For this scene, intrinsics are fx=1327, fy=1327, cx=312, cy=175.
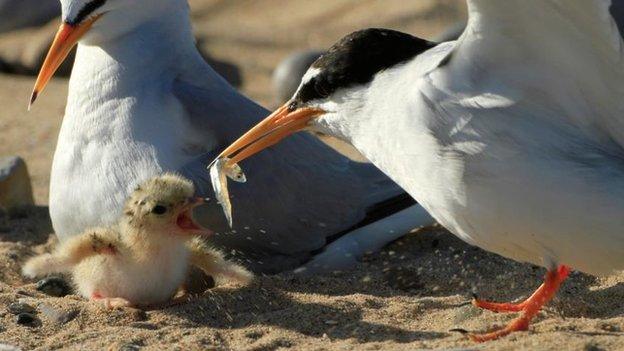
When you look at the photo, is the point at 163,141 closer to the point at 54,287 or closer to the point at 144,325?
the point at 54,287

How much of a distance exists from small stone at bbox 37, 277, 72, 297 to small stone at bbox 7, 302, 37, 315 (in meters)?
0.56

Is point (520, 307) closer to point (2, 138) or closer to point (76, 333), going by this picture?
point (76, 333)

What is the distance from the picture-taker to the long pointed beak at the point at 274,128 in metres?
4.76

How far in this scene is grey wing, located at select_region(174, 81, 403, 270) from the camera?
5.64 m

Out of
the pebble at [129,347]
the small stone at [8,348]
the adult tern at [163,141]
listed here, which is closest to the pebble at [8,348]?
the small stone at [8,348]

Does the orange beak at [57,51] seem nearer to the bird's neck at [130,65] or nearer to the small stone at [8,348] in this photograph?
the bird's neck at [130,65]

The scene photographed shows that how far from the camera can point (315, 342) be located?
443cm

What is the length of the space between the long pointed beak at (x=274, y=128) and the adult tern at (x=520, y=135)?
0.35 meters

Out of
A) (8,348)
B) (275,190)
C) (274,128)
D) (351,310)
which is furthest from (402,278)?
(8,348)

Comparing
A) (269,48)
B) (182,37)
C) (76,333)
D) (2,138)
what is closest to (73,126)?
(182,37)

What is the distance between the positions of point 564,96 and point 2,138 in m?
4.92

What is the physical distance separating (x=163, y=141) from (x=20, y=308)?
3.41ft

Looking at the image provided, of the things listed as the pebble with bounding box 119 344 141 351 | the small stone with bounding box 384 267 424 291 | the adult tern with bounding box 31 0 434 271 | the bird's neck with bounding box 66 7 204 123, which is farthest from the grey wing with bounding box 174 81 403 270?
the pebble with bounding box 119 344 141 351

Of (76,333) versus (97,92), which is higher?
(97,92)
